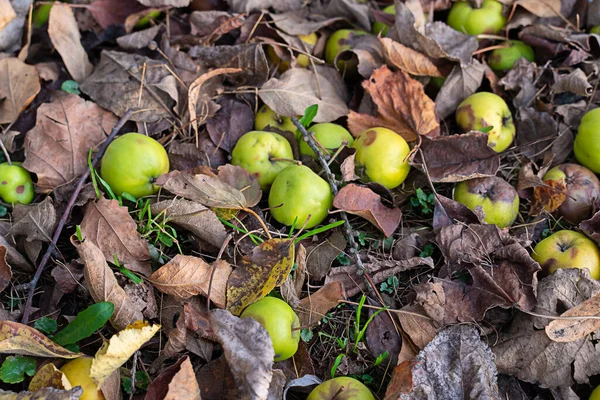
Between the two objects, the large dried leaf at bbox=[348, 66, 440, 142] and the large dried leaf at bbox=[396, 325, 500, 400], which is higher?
the large dried leaf at bbox=[348, 66, 440, 142]

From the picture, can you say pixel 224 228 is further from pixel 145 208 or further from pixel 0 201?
pixel 0 201

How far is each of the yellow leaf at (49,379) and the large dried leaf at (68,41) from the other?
179cm

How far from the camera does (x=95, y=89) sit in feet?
10.2

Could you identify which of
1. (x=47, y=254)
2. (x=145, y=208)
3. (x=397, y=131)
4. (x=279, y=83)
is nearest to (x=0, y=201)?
(x=47, y=254)

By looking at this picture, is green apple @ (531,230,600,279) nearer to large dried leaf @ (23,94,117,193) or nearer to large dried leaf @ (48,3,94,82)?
large dried leaf @ (23,94,117,193)

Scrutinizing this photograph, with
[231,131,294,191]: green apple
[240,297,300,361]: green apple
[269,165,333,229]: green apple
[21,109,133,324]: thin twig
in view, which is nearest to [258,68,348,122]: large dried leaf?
[231,131,294,191]: green apple

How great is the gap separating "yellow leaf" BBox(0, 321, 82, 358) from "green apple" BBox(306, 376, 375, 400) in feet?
3.17

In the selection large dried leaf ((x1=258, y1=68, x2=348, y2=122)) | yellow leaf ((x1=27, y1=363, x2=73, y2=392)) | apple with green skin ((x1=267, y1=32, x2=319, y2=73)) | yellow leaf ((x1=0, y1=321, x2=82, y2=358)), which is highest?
apple with green skin ((x1=267, y1=32, x2=319, y2=73))

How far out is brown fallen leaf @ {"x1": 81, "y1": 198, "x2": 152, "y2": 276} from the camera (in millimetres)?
2469

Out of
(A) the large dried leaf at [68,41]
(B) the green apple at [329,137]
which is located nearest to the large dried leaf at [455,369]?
(B) the green apple at [329,137]

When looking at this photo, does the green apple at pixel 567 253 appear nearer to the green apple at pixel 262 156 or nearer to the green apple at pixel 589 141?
the green apple at pixel 589 141

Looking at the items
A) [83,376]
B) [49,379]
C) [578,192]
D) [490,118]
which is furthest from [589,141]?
[49,379]

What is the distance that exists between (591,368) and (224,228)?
5.67 ft

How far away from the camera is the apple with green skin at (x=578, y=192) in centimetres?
280
